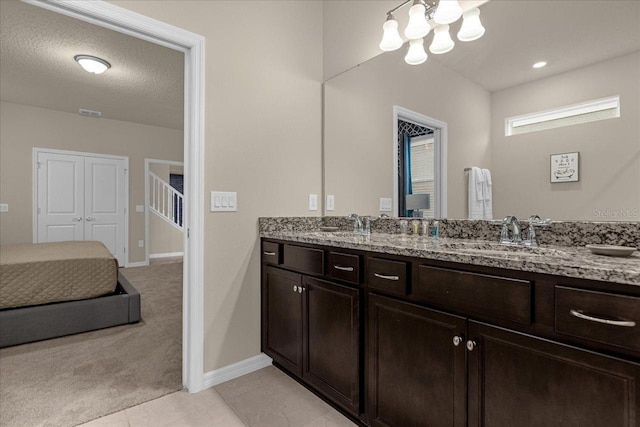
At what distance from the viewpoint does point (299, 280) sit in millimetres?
1815

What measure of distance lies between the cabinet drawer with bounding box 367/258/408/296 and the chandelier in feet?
4.24

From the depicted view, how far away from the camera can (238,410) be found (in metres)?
1.69

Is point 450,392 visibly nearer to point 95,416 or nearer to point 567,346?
point 567,346

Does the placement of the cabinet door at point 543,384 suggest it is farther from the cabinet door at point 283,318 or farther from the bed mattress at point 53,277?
the bed mattress at point 53,277

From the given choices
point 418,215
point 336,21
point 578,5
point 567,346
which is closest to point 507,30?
point 578,5

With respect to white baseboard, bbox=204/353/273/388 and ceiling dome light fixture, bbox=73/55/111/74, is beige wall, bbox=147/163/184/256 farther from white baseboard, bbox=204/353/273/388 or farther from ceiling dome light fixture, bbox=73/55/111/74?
white baseboard, bbox=204/353/273/388

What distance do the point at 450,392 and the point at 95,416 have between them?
1730 millimetres

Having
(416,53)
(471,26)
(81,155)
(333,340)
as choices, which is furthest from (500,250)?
(81,155)

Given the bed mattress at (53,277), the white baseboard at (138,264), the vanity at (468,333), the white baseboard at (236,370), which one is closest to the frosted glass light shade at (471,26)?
the vanity at (468,333)

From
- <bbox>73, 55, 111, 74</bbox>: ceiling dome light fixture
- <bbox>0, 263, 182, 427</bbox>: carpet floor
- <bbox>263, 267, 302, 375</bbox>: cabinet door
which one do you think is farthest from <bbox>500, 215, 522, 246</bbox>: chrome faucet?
<bbox>73, 55, 111, 74</bbox>: ceiling dome light fixture

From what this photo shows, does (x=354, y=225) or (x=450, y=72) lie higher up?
(x=450, y=72)

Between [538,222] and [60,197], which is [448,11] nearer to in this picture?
[538,222]

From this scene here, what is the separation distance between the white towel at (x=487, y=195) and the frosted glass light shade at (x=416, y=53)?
0.79m

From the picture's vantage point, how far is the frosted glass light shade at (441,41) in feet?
5.84
